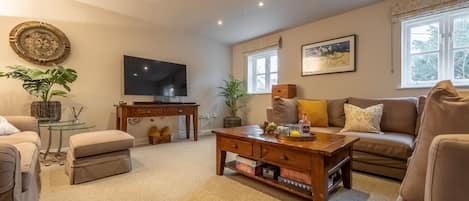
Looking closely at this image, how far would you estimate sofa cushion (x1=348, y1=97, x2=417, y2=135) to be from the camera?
268 centimetres

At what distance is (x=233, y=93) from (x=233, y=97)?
0.34 feet

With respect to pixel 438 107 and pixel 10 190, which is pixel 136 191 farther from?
pixel 438 107

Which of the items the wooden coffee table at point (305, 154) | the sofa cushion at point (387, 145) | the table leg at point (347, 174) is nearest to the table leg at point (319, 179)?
the wooden coffee table at point (305, 154)

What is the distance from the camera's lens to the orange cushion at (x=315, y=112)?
10.8ft

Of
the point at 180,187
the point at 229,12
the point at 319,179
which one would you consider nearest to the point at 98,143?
the point at 180,187

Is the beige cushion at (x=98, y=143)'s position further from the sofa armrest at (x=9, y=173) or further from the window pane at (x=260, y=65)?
the window pane at (x=260, y=65)

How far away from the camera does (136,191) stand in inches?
79.4

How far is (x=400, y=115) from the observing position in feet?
9.02

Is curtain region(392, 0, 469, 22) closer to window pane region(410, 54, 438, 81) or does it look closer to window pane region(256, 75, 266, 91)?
window pane region(410, 54, 438, 81)

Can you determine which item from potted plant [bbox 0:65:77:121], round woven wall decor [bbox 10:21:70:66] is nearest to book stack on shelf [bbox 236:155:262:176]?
potted plant [bbox 0:65:77:121]

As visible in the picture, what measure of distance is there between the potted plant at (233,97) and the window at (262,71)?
287mm

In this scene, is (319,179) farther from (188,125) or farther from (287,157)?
(188,125)

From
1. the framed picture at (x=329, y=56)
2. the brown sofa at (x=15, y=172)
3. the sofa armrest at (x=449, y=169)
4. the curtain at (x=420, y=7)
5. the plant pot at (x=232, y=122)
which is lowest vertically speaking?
the plant pot at (x=232, y=122)

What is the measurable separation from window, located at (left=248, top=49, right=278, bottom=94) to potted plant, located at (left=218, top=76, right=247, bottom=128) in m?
0.29
